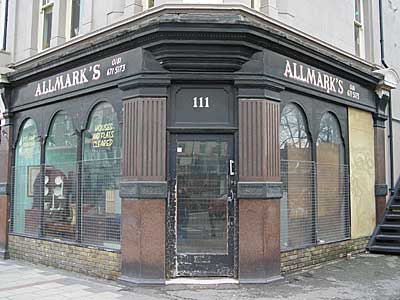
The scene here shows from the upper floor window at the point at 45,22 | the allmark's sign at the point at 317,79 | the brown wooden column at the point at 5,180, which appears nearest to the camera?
the allmark's sign at the point at 317,79

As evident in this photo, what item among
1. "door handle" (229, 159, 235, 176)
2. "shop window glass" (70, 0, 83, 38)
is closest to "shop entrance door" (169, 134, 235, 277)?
"door handle" (229, 159, 235, 176)

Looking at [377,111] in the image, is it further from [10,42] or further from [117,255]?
[10,42]

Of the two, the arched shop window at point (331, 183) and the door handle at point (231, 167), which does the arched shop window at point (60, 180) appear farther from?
the arched shop window at point (331, 183)

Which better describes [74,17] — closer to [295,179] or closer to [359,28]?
[295,179]

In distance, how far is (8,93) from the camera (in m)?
11.1

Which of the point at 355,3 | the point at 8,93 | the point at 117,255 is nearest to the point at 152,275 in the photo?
the point at 117,255

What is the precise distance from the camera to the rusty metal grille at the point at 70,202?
8391 millimetres

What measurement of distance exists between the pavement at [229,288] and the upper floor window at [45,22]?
5.26m

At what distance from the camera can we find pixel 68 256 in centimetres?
902

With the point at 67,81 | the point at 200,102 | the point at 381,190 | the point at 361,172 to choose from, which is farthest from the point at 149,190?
the point at 381,190

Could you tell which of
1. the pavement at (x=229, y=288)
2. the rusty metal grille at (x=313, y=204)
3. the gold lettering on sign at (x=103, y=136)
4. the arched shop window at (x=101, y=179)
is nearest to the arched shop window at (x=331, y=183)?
the rusty metal grille at (x=313, y=204)

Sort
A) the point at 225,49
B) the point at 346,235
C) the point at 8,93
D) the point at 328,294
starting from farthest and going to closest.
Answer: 1. the point at 8,93
2. the point at 346,235
3. the point at 225,49
4. the point at 328,294

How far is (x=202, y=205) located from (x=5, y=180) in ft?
19.4

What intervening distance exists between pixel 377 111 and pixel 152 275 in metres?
Answer: 7.22
